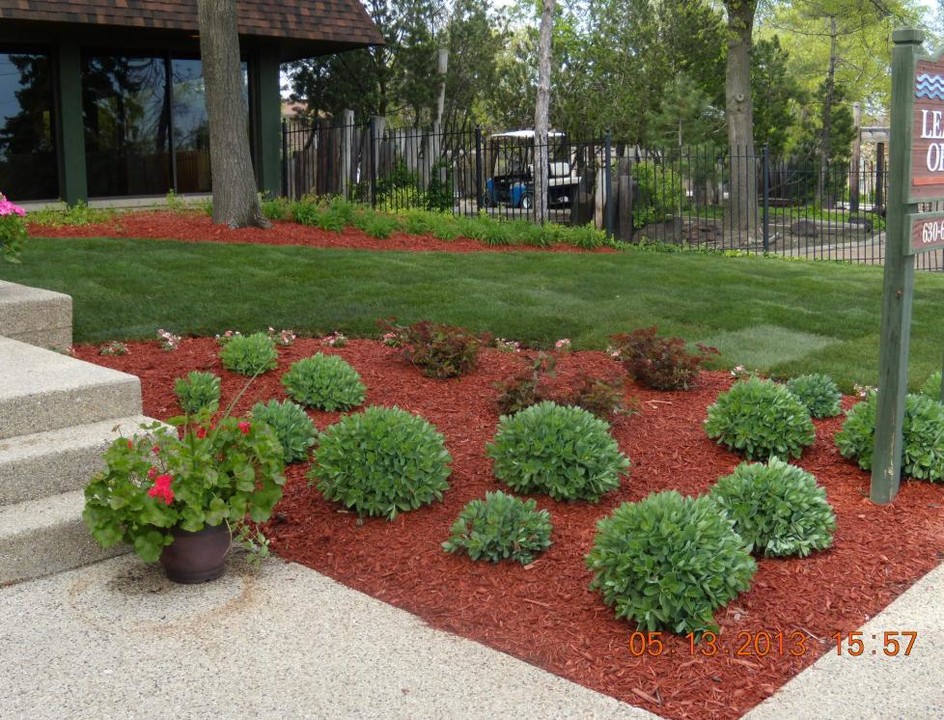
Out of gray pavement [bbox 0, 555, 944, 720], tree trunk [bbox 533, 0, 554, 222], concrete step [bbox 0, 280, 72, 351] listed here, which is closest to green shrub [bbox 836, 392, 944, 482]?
gray pavement [bbox 0, 555, 944, 720]

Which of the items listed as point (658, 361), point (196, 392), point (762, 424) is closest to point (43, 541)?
→ point (196, 392)

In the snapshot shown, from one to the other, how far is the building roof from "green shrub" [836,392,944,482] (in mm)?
13696

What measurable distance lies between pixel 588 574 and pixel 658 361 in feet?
8.40

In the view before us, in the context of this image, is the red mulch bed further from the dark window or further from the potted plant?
the dark window

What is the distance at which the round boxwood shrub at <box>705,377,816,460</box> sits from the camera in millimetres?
5137

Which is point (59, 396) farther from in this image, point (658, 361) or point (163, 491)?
point (658, 361)

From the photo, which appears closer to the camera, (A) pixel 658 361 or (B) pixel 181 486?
(B) pixel 181 486

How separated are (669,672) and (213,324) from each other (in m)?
5.26

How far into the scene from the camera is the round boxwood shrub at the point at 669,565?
3.46 m

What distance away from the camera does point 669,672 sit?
3.29m

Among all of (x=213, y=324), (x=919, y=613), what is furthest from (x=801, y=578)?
(x=213, y=324)

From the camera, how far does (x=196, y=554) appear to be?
153 inches

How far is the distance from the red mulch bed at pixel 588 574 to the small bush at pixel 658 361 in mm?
209

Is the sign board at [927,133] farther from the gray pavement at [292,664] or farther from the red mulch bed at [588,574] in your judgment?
the gray pavement at [292,664]
